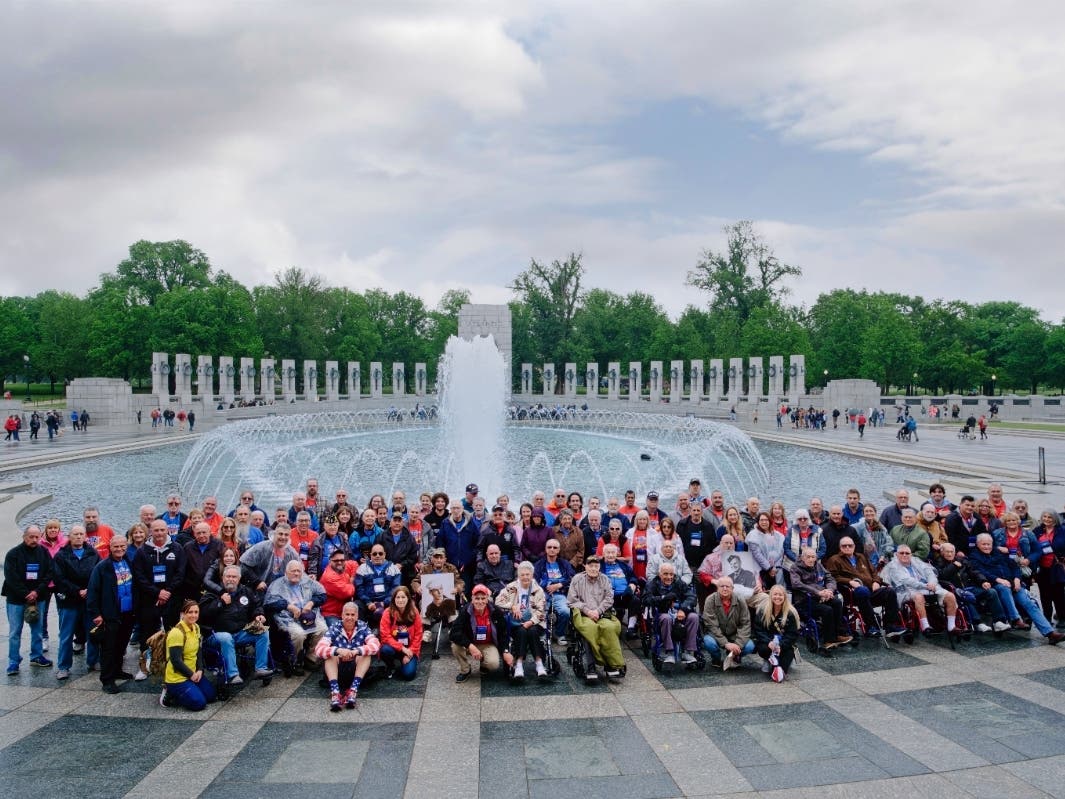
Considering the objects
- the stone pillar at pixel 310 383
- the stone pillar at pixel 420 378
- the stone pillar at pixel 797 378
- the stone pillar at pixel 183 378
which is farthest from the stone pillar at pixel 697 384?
the stone pillar at pixel 183 378

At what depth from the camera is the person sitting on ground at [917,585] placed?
25.3ft

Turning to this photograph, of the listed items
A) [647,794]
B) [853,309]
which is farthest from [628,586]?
[853,309]

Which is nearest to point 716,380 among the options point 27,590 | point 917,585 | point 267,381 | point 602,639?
point 267,381

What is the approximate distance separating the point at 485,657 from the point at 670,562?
7.02 feet

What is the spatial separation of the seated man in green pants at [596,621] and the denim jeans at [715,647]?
0.91 meters

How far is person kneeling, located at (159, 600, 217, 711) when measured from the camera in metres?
6.13

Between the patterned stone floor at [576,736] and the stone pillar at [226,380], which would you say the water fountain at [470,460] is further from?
the stone pillar at [226,380]

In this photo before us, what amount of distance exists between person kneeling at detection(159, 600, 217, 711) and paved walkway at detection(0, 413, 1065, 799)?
0.46 ft

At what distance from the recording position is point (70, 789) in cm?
486

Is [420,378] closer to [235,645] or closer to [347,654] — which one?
[235,645]

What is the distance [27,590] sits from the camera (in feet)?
22.5

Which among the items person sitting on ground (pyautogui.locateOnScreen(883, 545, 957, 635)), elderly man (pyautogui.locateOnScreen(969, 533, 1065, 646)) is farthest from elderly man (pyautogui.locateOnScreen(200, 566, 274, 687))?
elderly man (pyautogui.locateOnScreen(969, 533, 1065, 646))

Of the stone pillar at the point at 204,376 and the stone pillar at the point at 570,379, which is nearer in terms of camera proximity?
the stone pillar at the point at 204,376

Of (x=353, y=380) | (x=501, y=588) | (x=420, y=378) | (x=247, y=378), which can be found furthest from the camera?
(x=353, y=380)
